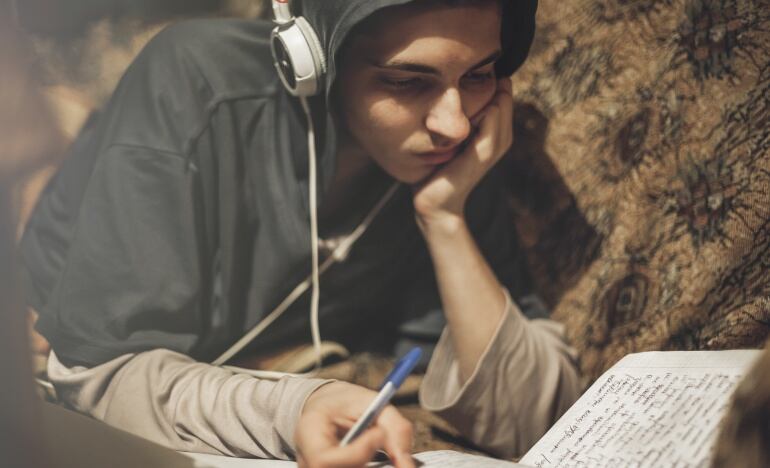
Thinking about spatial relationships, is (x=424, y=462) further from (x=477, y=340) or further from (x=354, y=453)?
(x=477, y=340)

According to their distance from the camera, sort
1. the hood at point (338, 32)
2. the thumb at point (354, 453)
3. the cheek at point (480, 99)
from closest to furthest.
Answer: the thumb at point (354, 453)
the hood at point (338, 32)
the cheek at point (480, 99)

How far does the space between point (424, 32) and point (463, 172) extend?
0.67ft

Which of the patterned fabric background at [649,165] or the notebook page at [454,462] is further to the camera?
the patterned fabric background at [649,165]

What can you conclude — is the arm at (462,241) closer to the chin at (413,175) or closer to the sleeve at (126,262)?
the chin at (413,175)

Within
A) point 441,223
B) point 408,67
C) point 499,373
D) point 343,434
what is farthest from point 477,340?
point 408,67

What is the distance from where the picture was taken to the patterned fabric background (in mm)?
987

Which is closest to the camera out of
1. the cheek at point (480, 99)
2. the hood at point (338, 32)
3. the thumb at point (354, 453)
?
the thumb at point (354, 453)

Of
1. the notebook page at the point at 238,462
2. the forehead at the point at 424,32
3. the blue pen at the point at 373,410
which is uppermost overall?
the forehead at the point at 424,32

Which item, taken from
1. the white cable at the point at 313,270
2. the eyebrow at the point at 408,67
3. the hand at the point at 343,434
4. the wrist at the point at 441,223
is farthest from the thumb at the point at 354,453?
the eyebrow at the point at 408,67

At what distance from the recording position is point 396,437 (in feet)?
2.45

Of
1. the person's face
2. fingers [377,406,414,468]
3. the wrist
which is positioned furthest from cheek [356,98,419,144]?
fingers [377,406,414,468]

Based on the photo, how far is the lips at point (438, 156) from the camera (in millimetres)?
925

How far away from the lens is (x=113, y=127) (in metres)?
0.76

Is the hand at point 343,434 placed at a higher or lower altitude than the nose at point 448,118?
lower
